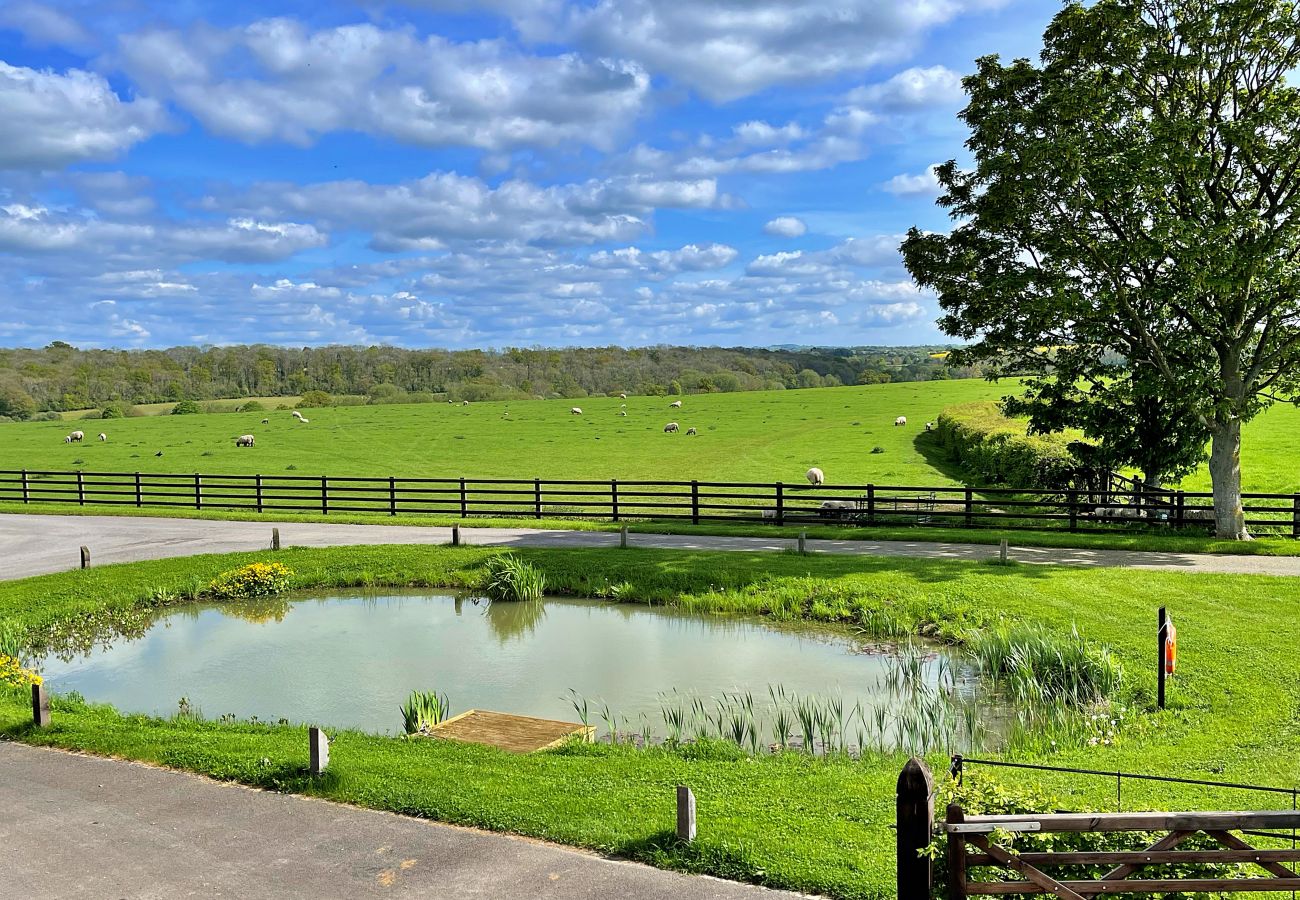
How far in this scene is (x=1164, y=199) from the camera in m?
22.1

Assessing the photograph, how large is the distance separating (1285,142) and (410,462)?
152 ft

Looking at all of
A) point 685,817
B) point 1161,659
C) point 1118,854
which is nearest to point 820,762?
point 685,817

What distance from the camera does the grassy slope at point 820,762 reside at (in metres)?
8.02

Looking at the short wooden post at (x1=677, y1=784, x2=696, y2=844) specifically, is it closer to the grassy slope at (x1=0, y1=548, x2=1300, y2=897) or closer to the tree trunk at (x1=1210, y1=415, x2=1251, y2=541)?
the grassy slope at (x1=0, y1=548, x2=1300, y2=897)

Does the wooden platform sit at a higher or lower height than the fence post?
lower

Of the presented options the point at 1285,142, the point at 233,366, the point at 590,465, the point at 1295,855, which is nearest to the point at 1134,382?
the point at 1285,142

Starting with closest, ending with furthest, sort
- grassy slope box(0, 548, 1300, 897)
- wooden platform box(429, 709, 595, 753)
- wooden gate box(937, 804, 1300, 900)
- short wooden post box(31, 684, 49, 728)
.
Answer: wooden gate box(937, 804, 1300, 900) → grassy slope box(0, 548, 1300, 897) → wooden platform box(429, 709, 595, 753) → short wooden post box(31, 684, 49, 728)

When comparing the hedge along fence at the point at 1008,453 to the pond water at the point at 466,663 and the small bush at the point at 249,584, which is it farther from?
the small bush at the point at 249,584

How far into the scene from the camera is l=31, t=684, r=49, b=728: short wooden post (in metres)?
11.9

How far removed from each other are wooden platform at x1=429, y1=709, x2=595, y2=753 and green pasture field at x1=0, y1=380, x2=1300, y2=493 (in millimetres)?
29867

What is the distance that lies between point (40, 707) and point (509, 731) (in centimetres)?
581

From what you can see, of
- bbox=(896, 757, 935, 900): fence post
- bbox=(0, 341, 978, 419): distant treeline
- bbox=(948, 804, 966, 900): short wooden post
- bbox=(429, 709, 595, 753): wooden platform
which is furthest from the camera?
bbox=(0, 341, 978, 419): distant treeline

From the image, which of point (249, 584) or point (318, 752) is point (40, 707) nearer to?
point (318, 752)

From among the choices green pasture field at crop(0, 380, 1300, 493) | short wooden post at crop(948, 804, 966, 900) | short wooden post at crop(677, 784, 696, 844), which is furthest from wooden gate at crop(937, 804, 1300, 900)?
green pasture field at crop(0, 380, 1300, 493)
